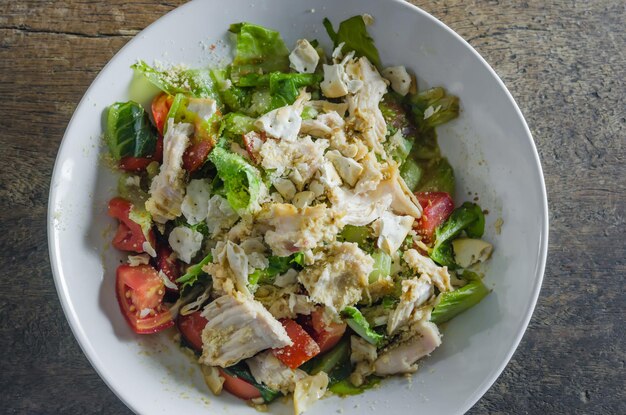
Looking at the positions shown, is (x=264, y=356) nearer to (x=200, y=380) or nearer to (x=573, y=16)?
(x=200, y=380)

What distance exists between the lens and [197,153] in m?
2.63

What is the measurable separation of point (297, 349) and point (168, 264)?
65 centimetres

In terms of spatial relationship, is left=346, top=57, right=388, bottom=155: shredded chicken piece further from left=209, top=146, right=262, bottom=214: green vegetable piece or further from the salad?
left=209, top=146, right=262, bottom=214: green vegetable piece

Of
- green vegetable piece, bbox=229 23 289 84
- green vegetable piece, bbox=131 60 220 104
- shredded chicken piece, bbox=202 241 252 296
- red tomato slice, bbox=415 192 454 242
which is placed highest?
green vegetable piece, bbox=229 23 289 84

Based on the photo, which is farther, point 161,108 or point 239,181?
point 161,108

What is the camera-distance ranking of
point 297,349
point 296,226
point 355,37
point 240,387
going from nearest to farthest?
point 296,226, point 297,349, point 240,387, point 355,37

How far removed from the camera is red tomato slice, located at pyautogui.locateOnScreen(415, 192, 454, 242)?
2.77 meters

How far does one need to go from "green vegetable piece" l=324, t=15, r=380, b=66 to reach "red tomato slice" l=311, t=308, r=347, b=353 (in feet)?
3.78

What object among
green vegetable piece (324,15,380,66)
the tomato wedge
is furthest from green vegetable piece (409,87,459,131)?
the tomato wedge

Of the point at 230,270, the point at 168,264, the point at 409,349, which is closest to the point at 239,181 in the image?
the point at 230,270

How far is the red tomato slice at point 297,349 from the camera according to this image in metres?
2.57

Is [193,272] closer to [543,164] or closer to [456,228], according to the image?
[456,228]

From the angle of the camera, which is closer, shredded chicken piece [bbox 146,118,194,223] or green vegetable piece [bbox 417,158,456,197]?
shredded chicken piece [bbox 146,118,194,223]

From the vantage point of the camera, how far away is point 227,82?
280 cm
